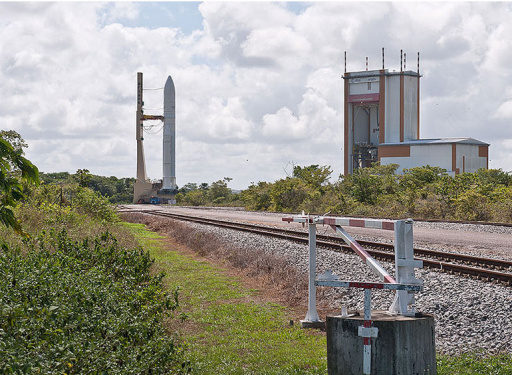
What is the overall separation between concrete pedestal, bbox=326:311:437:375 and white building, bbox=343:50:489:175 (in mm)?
66672

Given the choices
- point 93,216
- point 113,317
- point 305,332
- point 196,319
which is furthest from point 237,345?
point 93,216

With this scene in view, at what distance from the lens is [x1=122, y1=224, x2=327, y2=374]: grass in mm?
6965

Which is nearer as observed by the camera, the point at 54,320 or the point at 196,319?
the point at 54,320

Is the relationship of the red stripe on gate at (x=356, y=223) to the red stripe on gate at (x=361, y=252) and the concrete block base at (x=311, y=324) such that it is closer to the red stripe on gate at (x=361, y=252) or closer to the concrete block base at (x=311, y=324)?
the red stripe on gate at (x=361, y=252)

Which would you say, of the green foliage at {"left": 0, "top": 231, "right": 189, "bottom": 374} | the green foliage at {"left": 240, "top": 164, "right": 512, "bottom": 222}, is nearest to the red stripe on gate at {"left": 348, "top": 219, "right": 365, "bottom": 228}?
the green foliage at {"left": 0, "top": 231, "right": 189, "bottom": 374}

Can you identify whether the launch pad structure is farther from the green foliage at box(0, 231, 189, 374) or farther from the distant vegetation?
the green foliage at box(0, 231, 189, 374)

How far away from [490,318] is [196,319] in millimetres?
4148

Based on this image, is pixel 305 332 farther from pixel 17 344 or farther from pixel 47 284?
pixel 17 344

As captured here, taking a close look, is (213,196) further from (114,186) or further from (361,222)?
(361,222)

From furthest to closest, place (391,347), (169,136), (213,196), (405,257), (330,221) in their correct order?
(169,136) → (213,196) → (330,221) → (405,257) → (391,347)

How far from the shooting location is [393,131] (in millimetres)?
75812

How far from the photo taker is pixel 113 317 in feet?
18.6

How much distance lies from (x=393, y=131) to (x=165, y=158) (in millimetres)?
42774

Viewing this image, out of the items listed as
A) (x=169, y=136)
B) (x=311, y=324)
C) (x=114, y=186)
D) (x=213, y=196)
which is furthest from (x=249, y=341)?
(x=114, y=186)
